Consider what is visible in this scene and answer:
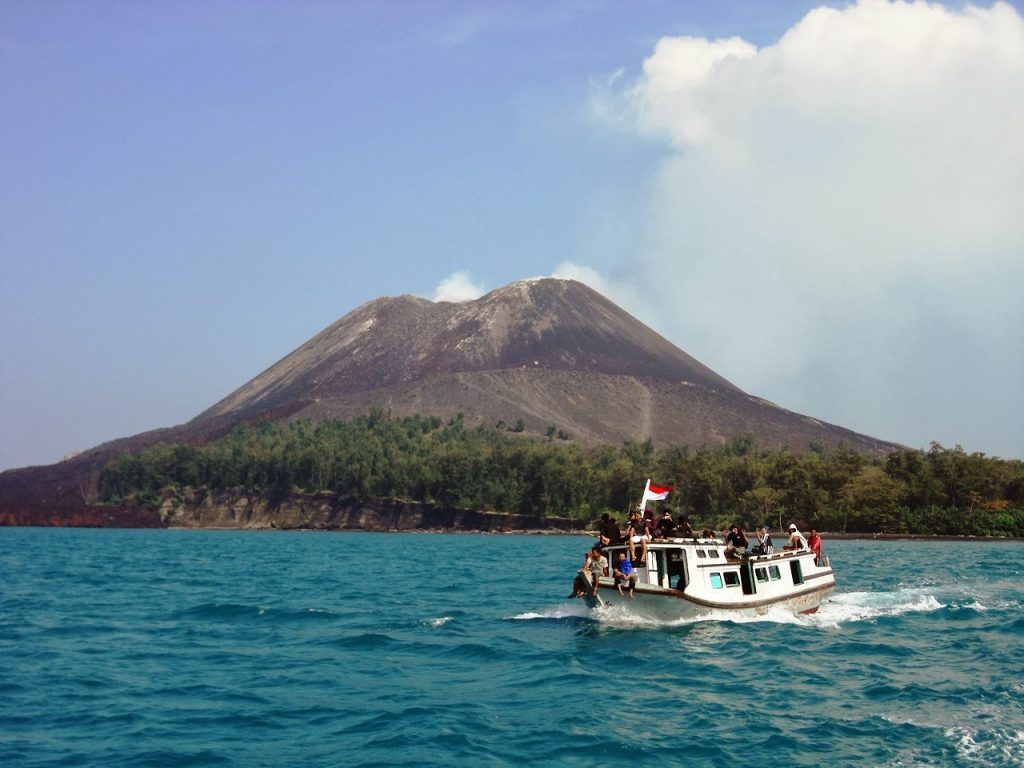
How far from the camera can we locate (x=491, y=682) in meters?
28.2

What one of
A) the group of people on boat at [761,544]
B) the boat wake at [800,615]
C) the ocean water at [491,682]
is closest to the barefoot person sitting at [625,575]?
the boat wake at [800,615]

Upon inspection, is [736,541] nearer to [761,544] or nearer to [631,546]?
[761,544]

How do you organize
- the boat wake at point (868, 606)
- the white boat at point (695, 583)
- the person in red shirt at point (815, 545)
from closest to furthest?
the white boat at point (695, 583) → the boat wake at point (868, 606) → the person in red shirt at point (815, 545)

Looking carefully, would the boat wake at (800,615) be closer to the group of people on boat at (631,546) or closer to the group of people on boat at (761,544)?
the group of people on boat at (631,546)

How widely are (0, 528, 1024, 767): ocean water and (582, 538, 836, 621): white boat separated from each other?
2.47ft

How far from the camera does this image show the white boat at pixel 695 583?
3666 cm

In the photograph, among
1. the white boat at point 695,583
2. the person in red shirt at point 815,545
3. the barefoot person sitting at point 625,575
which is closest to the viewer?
the barefoot person sitting at point 625,575

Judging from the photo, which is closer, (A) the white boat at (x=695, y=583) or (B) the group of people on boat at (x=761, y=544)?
(A) the white boat at (x=695, y=583)

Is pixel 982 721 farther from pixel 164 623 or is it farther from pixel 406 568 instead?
pixel 406 568

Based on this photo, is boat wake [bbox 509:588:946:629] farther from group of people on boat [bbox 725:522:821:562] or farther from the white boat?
group of people on boat [bbox 725:522:821:562]

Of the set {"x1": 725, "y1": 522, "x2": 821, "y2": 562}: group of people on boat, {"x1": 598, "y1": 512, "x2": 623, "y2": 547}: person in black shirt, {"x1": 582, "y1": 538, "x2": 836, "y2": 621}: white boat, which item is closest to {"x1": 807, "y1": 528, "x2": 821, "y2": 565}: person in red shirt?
{"x1": 725, "y1": 522, "x2": 821, "y2": 562}: group of people on boat

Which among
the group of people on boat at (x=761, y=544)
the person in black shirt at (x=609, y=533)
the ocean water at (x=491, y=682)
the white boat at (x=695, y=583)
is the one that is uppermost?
the person in black shirt at (x=609, y=533)

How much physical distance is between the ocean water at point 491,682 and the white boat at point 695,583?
752 mm

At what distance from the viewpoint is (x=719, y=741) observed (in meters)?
22.3
